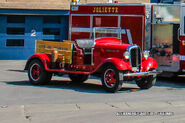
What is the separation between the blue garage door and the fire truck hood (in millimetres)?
12290

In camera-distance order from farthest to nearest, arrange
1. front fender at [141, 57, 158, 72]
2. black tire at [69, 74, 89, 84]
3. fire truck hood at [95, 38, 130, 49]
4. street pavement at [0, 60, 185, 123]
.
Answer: black tire at [69, 74, 89, 84], front fender at [141, 57, 158, 72], fire truck hood at [95, 38, 130, 49], street pavement at [0, 60, 185, 123]

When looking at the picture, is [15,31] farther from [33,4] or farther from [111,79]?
[111,79]

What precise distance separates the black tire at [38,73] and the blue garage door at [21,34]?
1176 cm

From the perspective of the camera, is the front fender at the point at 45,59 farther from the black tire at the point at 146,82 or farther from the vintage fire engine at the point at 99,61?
the black tire at the point at 146,82

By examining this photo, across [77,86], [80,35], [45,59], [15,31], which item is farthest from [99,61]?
[15,31]

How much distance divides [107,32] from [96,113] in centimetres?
608

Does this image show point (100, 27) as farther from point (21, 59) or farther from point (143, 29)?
point (21, 59)

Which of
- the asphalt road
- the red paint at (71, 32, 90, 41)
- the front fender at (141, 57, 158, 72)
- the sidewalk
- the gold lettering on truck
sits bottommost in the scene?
the sidewalk

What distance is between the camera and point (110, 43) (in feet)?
38.9

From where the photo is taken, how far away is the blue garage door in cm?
2389

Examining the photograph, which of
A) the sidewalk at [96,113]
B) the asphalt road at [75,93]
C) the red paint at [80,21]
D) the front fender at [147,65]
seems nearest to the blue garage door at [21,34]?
the red paint at [80,21]

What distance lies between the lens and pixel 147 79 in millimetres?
11789

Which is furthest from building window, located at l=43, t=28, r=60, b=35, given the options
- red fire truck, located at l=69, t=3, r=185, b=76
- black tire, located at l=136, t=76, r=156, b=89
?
black tire, located at l=136, t=76, r=156, b=89

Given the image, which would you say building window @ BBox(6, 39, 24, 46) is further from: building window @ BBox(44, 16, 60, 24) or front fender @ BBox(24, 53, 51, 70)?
front fender @ BBox(24, 53, 51, 70)
